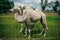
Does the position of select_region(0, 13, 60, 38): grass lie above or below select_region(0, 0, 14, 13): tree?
below

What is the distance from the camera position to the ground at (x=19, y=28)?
2.39 meters

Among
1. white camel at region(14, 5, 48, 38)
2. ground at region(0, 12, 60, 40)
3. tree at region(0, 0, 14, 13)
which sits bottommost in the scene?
ground at region(0, 12, 60, 40)

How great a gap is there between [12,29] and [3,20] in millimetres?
158

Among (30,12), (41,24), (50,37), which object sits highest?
(30,12)

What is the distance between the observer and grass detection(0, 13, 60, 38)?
7.85 ft

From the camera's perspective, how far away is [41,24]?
242cm

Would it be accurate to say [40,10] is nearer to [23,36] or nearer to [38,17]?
[38,17]

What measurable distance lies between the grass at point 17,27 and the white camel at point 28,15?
5 cm

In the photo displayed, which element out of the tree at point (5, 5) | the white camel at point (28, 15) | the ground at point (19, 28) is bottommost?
the ground at point (19, 28)

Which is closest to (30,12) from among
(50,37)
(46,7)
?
(46,7)

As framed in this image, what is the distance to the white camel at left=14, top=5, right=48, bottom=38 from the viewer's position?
237cm

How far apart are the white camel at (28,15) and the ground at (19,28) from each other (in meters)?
0.05

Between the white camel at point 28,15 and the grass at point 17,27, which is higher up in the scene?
the white camel at point 28,15

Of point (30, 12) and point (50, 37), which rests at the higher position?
point (30, 12)
